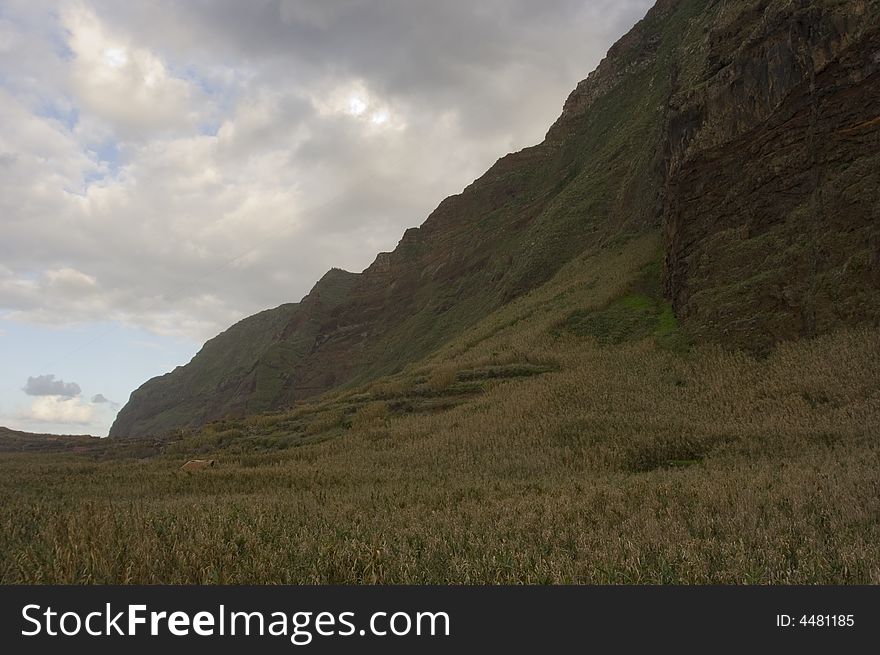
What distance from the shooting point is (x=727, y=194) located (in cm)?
2181

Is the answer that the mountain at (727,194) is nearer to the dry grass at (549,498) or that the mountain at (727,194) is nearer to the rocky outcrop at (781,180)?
the rocky outcrop at (781,180)

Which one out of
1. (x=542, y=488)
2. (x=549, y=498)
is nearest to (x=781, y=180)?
(x=542, y=488)

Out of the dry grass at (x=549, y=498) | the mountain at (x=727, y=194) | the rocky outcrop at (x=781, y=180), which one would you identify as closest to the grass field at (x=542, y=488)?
the dry grass at (x=549, y=498)

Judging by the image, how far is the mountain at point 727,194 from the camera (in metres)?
16.8

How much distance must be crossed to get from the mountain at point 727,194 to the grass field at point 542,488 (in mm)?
1973

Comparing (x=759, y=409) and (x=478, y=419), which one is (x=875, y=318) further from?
(x=478, y=419)

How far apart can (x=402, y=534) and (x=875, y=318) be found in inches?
608

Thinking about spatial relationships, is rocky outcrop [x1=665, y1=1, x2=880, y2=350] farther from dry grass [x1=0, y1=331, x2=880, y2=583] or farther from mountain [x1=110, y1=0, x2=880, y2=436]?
dry grass [x1=0, y1=331, x2=880, y2=583]

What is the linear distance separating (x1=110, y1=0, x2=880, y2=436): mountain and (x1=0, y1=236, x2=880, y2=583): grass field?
197 cm

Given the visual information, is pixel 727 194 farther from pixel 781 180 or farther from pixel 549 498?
pixel 549 498

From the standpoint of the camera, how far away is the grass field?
4.49 metres

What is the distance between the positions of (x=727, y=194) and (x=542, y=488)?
18234 mm

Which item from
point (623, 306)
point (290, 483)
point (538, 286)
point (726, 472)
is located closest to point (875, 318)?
point (726, 472)

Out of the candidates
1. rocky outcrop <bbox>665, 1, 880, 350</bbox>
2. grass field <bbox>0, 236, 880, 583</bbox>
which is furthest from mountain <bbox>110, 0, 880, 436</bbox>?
grass field <bbox>0, 236, 880, 583</bbox>
